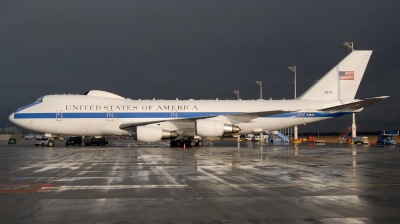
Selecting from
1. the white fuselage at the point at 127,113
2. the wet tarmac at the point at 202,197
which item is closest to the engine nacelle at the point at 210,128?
the white fuselage at the point at 127,113

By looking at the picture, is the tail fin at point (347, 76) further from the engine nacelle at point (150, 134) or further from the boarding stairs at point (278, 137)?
the boarding stairs at point (278, 137)

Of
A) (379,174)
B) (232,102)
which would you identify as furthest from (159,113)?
(379,174)

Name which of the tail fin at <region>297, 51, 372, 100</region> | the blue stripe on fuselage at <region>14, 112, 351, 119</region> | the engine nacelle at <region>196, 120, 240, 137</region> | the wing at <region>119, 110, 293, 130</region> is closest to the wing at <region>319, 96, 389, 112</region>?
the blue stripe on fuselage at <region>14, 112, 351, 119</region>

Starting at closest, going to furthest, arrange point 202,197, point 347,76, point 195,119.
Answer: point 202,197 → point 195,119 → point 347,76

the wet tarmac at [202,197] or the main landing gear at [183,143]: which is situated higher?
the main landing gear at [183,143]

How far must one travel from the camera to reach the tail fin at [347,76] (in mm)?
38719

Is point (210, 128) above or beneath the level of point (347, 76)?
beneath

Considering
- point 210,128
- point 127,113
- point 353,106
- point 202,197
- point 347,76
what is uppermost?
point 347,76

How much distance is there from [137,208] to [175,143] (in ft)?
93.5

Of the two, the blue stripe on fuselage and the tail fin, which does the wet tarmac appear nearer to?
the blue stripe on fuselage

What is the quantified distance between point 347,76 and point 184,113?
51.8 feet

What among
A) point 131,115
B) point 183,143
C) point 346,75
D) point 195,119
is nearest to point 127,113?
point 131,115

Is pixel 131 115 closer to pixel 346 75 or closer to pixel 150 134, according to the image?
pixel 150 134

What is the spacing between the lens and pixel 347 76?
1524 inches
